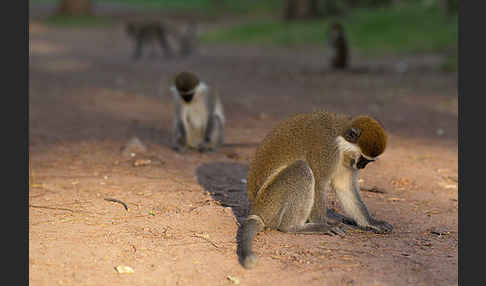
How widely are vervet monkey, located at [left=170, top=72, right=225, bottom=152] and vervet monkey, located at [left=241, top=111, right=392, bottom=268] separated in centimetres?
355

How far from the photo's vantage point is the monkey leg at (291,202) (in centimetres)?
525

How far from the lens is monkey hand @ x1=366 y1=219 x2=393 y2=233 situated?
5538mm

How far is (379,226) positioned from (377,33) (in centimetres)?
1940

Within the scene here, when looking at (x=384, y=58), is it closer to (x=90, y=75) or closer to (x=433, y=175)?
(x=90, y=75)

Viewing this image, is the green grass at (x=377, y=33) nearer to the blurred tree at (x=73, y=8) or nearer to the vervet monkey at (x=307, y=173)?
the blurred tree at (x=73, y=8)

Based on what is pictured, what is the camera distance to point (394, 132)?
1038 cm

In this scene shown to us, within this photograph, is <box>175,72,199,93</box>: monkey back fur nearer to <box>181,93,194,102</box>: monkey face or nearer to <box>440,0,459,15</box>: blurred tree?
<box>181,93,194,102</box>: monkey face

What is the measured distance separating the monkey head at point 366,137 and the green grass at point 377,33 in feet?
55.2

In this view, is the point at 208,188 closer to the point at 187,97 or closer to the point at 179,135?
the point at 187,97

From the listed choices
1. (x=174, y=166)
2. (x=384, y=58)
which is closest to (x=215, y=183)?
(x=174, y=166)

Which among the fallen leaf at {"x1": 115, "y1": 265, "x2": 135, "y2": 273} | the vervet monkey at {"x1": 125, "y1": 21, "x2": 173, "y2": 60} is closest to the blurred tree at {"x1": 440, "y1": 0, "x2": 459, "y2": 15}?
the vervet monkey at {"x1": 125, "y1": 21, "x2": 173, "y2": 60}

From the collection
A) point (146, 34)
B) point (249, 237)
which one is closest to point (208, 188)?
point (249, 237)

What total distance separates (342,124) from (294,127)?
43cm

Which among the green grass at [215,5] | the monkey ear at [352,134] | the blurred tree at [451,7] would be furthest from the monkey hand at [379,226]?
the green grass at [215,5]
